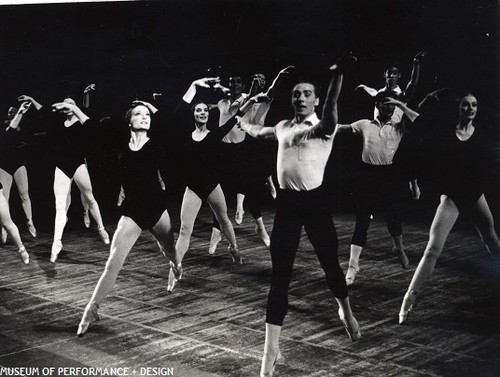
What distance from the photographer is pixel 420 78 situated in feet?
12.3

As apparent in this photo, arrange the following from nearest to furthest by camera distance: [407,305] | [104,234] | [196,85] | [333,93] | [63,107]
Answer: [333,93] → [407,305] → [196,85] → [63,107] → [104,234]

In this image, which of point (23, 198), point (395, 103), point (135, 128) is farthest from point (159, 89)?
point (23, 198)

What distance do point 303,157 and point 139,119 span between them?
1.26 m

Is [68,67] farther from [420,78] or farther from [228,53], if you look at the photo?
[420,78]

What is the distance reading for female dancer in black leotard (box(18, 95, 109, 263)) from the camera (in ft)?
15.3

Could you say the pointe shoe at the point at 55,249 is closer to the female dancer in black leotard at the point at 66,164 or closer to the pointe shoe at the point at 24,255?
the female dancer in black leotard at the point at 66,164

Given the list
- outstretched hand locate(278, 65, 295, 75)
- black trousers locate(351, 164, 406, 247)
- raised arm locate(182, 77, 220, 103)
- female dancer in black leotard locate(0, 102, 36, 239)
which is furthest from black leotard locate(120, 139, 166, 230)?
black trousers locate(351, 164, 406, 247)

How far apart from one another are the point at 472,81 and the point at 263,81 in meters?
1.27

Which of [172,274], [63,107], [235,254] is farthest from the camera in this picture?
[235,254]

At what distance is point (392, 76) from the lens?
12.6 ft

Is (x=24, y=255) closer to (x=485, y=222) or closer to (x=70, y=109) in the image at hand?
(x=70, y=109)

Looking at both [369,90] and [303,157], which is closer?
[303,157]

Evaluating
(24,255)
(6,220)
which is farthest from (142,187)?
(24,255)

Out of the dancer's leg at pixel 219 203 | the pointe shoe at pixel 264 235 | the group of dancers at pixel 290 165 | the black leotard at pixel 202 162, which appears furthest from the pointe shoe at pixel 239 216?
the black leotard at pixel 202 162
